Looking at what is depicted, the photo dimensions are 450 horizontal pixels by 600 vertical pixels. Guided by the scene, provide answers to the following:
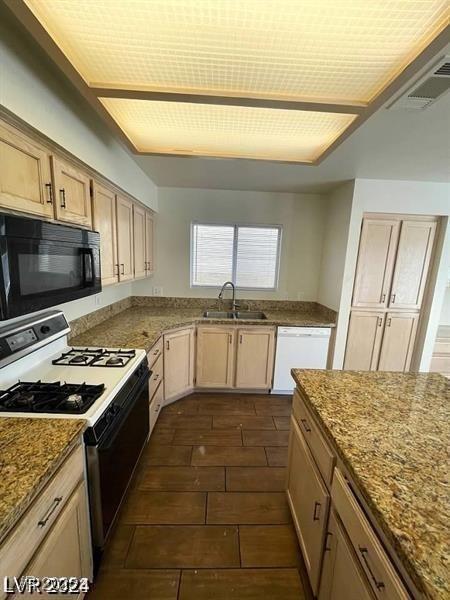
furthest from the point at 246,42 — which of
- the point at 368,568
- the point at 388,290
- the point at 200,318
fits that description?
the point at 388,290

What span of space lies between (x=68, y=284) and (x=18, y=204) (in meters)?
0.44

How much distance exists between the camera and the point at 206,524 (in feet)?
5.26

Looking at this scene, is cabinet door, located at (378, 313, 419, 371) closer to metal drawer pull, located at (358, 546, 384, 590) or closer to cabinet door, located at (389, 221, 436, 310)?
cabinet door, located at (389, 221, 436, 310)

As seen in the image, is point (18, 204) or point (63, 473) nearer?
point (63, 473)

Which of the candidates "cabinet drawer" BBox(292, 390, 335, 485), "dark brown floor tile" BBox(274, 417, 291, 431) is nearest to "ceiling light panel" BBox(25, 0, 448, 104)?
"cabinet drawer" BBox(292, 390, 335, 485)

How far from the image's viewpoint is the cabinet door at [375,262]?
2.90m

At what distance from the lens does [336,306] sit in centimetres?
306

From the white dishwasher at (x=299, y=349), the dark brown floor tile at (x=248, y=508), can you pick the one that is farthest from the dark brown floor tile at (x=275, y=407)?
the dark brown floor tile at (x=248, y=508)

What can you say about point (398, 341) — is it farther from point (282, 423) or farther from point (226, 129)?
point (226, 129)

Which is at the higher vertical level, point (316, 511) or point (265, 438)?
point (316, 511)

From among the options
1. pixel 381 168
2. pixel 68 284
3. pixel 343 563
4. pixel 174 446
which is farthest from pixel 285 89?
pixel 174 446

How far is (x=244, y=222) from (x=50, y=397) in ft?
9.43

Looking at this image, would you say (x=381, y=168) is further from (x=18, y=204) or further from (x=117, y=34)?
(x=18, y=204)

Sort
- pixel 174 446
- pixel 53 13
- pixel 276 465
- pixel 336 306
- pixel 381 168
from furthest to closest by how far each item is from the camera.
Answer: pixel 336 306
pixel 381 168
pixel 174 446
pixel 276 465
pixel 53 13
